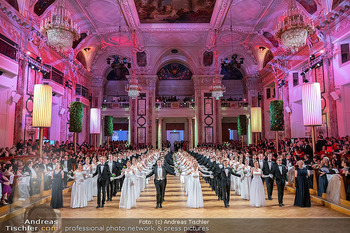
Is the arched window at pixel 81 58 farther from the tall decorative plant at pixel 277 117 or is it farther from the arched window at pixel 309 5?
the arched window at pixel 309 5

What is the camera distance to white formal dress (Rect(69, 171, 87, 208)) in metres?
7.69

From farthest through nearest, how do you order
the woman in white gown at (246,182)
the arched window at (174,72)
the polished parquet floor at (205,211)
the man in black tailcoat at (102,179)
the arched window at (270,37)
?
1. the arched window at (174,72)
2. the arched window at (270,37)
3. the woman in white gown at (246,182)
4. the man in black tailcoat at (102,179)
5. the polished parquet floor at (205,211)

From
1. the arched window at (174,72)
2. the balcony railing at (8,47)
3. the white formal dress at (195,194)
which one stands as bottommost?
the white formal dress at (195,194)

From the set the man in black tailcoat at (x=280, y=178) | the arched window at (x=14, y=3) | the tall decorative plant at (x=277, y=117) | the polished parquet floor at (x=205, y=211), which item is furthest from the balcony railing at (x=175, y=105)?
the man in black tailcoat at (x=280, y=178)

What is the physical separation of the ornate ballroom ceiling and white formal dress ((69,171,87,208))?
1137 cm

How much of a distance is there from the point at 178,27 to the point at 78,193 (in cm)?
1666

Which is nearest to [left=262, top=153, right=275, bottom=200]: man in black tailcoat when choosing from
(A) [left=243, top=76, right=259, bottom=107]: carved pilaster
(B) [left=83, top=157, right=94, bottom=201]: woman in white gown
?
(B) [left=83, top=157, right=94, bottom=201]: woman in white gown

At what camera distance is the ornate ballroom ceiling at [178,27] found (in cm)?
1731

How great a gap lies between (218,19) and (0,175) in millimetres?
17158

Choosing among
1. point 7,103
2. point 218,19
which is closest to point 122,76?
point 218,19

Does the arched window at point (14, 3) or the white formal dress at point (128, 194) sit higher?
the arched window at point (14, 3)

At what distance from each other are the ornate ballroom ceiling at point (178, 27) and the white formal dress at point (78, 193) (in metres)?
11.4

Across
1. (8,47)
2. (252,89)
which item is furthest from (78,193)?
(252,89)

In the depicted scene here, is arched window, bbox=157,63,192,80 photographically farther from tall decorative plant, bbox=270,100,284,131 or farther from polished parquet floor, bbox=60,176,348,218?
polished parquet floor, bbox=60,176,348,218
